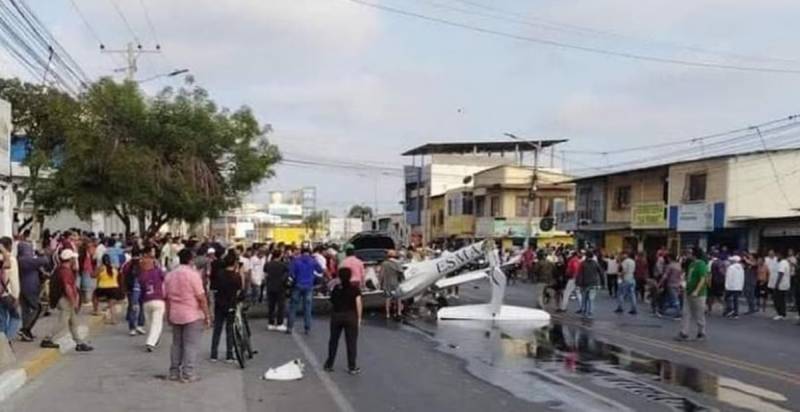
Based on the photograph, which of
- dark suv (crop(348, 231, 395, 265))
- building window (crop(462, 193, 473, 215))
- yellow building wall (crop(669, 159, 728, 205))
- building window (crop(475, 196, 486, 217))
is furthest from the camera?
building window (crop(462, 193, 473, 215))

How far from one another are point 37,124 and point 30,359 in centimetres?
2837

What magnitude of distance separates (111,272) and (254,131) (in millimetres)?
19112

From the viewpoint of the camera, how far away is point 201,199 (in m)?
36.2

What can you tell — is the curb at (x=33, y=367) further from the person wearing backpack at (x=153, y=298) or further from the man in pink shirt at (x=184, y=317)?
the man in pink shirt at (x=184, y=317)

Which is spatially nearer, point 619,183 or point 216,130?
point 216,130

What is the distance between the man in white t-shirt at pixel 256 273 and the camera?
1107 inches

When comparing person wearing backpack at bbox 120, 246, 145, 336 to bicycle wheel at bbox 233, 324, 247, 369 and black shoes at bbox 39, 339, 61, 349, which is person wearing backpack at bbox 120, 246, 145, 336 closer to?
black shoes at bbox 39, 339, 61, 349

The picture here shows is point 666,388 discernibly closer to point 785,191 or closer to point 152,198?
point 152,198

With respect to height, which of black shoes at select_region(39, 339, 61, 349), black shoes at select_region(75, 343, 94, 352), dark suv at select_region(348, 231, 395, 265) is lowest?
black shoes at select_region(75, 343, 94, 352)

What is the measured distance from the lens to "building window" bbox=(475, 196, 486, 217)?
287ft

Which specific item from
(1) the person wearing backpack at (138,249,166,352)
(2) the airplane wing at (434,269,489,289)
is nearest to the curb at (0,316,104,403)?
(1) the person wearing backpack at (138,249,166,352)

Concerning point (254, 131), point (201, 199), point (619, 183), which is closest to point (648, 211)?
point (619, 183)

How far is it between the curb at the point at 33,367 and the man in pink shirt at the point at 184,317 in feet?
5.93

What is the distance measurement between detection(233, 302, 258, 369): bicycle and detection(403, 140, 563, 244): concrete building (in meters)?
84.1
